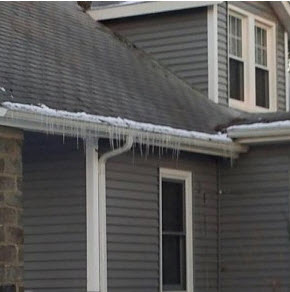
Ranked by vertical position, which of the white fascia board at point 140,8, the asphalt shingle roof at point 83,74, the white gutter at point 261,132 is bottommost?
the white gutter at point 261,132

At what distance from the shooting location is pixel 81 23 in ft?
45.6

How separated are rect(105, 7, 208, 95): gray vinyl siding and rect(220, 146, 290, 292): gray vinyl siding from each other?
6.64ft

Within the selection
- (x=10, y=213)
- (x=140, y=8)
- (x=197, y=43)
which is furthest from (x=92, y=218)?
(x=140, y=8)

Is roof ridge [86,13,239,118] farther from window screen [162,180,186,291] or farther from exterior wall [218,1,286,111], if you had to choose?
window screen [162,180,186,291]

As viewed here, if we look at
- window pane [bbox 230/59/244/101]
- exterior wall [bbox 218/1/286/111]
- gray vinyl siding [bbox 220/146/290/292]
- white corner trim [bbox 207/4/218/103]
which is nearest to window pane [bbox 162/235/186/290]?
gray vinyl siding [bbox 220/146/290/292]

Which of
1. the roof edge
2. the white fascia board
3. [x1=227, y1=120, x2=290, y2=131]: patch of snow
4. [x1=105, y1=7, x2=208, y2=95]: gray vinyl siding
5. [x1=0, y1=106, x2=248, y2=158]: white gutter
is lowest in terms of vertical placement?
[x1=0, y1=106, x2=248, y2=158]: white gutter

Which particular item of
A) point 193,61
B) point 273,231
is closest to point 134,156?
→ point 273,231

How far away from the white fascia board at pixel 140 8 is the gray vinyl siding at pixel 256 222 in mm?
2988

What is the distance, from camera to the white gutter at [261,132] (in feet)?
38.4

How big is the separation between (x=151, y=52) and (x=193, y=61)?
0.82 m

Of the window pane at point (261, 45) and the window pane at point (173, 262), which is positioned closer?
the window pane at point (173, 262)

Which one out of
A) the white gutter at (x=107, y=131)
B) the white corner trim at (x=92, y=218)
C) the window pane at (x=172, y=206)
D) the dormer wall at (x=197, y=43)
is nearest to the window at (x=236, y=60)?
the dormer wall at (x=197, y=43)

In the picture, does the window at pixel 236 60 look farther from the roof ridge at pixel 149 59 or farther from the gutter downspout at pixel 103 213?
the gutter downspout at pixel 103 213

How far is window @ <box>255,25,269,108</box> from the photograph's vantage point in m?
15.3
